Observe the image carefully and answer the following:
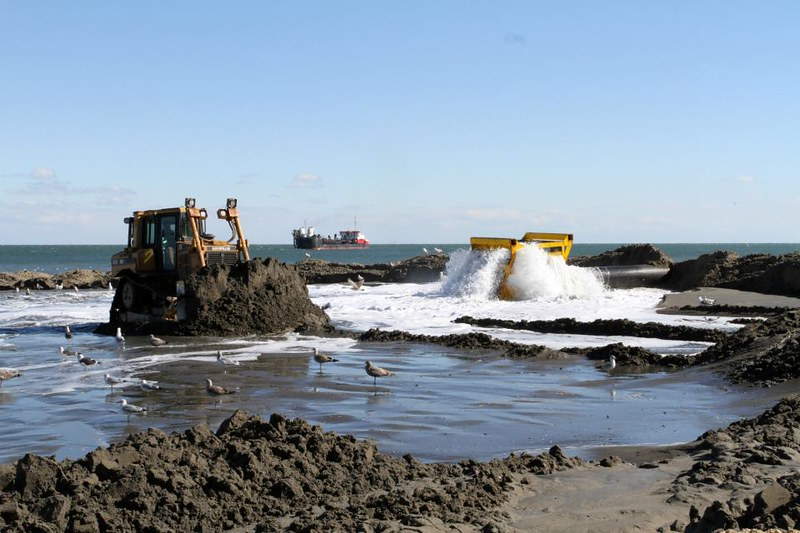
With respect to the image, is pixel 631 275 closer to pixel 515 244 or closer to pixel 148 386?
pixel 515 244

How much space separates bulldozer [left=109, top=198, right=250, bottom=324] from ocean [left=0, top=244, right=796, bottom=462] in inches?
46.8

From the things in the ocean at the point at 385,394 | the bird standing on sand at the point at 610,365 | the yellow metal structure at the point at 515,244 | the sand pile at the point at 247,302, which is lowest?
the ocean at the point at 385,394

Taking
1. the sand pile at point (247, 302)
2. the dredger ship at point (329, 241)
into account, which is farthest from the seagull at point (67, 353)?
the dredger ship at point (329, 241)

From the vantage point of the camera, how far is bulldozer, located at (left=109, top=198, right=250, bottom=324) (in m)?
20.9

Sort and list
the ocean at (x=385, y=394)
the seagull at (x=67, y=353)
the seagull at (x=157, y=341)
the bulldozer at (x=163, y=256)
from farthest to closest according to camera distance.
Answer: the bulldozer at (x=163, y=256), the seagull at (x=157, y=341), the seagull at (x=67, y=353), the ocean at (x=385, y=394)

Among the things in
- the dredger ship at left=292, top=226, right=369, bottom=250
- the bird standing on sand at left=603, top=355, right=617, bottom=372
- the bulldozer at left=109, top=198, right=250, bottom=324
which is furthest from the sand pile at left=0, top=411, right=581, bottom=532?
the dredger ship at left=292, top=226, right=369, bottom=250

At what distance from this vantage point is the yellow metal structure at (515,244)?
2878 cm

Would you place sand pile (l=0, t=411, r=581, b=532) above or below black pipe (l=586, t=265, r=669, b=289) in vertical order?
below

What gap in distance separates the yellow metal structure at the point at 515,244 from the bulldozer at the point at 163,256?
33.1 feet

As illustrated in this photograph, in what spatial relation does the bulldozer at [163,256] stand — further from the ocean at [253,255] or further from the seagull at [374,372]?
the ocean at [253,255]

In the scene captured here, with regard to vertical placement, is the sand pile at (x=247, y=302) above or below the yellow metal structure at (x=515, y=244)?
below

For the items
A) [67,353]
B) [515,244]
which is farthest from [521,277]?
[67,353]

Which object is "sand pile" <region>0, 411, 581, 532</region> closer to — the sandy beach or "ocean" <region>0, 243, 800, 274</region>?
the sandy beach

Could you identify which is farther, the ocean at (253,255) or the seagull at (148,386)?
the ocean at (253,255)
